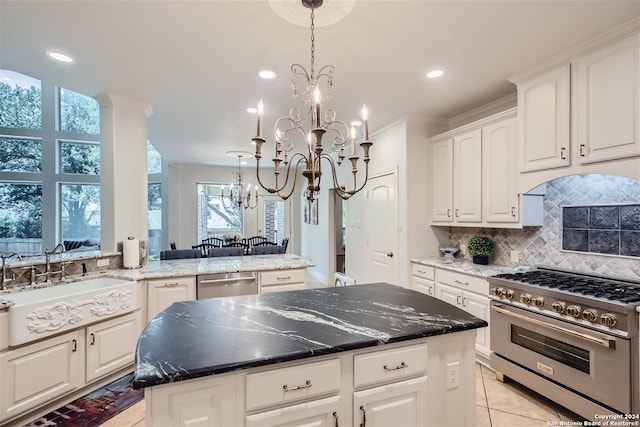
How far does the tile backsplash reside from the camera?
2.23 metres

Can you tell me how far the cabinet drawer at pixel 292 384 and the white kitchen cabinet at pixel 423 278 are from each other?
2462 millimetres

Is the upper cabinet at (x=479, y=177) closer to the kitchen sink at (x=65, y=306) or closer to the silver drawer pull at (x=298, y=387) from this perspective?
the silver drawer pull at (x=298, y=387)

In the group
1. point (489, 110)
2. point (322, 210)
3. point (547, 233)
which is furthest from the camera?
point (322, 210)

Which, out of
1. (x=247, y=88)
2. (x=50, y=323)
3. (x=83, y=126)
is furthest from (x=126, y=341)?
(x=83, y=126)

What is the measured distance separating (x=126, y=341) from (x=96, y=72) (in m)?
2.41

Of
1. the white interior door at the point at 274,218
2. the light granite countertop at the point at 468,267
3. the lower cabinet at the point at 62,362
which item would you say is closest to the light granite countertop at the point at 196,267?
the lower cabinet at the point at 62,362

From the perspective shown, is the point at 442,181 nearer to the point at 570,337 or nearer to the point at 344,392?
the point at 570,337

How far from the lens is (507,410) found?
2223 mm

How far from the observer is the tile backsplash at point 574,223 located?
88.0 inches

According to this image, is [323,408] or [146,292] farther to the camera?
[146,292]

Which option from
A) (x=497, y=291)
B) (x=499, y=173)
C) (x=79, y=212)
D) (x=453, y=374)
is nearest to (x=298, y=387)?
(x=453, y=374)

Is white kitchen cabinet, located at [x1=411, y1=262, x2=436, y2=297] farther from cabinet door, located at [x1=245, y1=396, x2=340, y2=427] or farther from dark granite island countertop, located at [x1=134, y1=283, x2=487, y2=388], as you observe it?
cabinet door, located at [x1=245, y1=396, x2=340, y2=427]

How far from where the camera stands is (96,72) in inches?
102

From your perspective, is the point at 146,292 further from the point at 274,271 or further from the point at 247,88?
the point at 247,88
